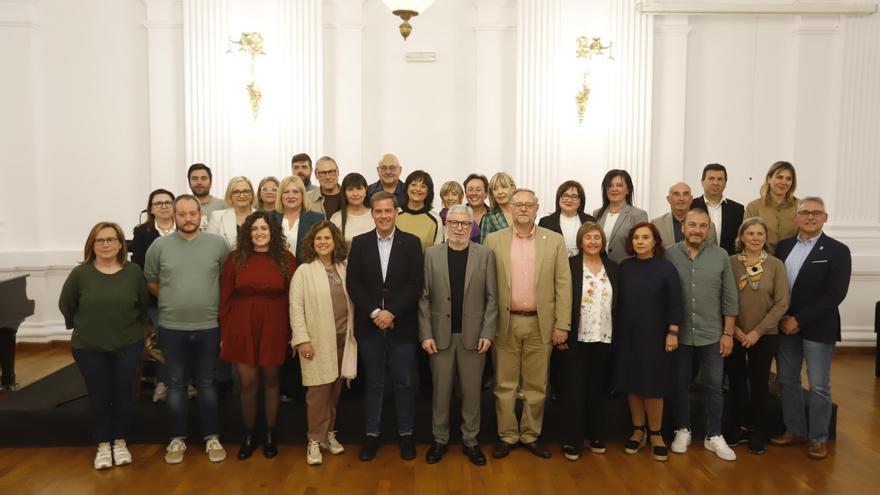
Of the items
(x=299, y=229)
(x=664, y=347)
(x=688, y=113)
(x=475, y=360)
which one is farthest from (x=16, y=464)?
(x=688, y=113)

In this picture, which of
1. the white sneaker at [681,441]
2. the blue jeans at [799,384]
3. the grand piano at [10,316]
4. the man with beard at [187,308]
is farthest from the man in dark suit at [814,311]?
the grand piano at [10,316]

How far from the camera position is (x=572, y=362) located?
4477 mm

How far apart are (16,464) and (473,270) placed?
10.7 ft

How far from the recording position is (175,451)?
173 inches

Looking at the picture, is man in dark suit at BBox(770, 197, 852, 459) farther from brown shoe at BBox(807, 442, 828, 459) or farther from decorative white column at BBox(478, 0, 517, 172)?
decorative white column at BBox(478, 0, 517, 172)

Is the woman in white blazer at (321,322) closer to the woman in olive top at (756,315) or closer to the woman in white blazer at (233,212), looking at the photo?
the woman in white blazer at (233,212)

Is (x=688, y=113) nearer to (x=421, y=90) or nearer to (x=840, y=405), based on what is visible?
(x=421, y=90)

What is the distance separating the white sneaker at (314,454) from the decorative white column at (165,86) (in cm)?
414

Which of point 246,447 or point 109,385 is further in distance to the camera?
point 246,447

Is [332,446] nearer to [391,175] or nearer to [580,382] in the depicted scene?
[580,382]

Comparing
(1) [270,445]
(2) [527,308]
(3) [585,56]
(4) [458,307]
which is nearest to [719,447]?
(2) [527,308]

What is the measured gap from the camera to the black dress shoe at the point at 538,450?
4.47m

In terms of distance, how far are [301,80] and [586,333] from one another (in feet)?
14.7

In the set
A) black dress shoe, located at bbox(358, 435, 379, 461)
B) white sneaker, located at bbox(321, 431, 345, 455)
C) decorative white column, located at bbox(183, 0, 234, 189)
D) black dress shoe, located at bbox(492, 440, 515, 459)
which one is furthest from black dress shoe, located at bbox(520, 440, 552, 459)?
decorative white column, located at bbox(183, 0, 234, 189)
